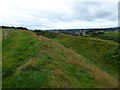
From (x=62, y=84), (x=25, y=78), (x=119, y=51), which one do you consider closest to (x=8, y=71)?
(x=25, y=78)

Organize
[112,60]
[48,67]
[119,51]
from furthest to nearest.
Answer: [119,51]
[112,60]
[48,67]

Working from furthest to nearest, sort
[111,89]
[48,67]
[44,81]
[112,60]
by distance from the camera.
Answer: [112,60] < [48,67] < [111,89] < [44,81]

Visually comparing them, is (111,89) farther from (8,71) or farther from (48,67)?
(8,71)

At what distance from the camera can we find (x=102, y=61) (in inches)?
883

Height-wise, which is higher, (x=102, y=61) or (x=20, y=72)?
(x=20, y=72)


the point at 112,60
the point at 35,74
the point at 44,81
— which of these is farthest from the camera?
the point at 112,60

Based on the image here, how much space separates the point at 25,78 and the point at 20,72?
3.01ft

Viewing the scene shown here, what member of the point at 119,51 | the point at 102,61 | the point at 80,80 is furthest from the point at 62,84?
the point at 119,51

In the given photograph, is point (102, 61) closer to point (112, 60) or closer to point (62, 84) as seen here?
point (112, 60)

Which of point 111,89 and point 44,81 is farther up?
point 44,81

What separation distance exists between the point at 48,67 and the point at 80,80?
2.66 meters

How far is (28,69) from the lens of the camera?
337 inches

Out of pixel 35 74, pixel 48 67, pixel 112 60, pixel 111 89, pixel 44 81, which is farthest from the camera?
pixel 112 60

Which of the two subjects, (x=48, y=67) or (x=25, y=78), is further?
(x=48, y=67)
